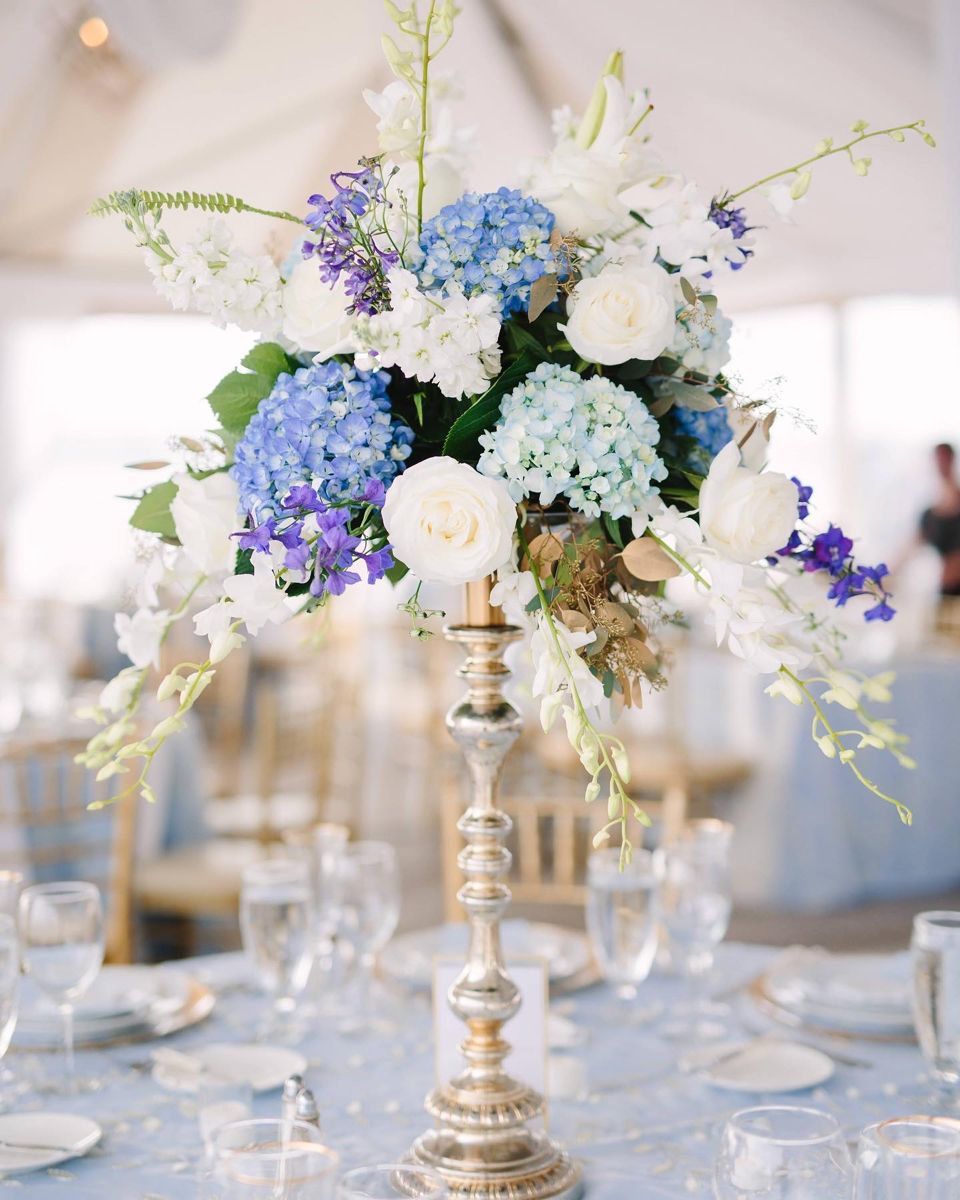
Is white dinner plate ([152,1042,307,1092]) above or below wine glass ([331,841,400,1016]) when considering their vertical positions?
below

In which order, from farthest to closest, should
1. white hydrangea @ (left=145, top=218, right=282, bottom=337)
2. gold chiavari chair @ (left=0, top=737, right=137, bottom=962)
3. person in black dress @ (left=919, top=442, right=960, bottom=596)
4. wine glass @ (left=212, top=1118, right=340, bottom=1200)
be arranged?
person in black dress @ (left=919, top=442, right=960, bottom=596)
gold chiavari chair @ (left=0, top=737, right=137, bottom=962)
white hydrangea @ (left=145, top=218, right=282, bottom=337)
wine glass @ (left=212, top=1118, right=340, bottom=1200)

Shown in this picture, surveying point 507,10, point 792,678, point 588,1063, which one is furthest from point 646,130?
point 507,10

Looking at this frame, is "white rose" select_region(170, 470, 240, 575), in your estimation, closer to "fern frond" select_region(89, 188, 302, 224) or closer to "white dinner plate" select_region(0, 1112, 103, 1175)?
"fern frond" select_region(89, 188, 302, 224)

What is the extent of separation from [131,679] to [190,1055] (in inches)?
18.9

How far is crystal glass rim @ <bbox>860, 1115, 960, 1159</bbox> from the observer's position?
0.93 meters

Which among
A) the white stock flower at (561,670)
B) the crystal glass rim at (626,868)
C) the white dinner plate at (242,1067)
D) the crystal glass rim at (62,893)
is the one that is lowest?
the white dinner plate at (242,1067)

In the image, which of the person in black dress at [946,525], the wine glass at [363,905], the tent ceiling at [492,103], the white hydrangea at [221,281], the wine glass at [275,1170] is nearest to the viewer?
the wine glass at [275,1170]

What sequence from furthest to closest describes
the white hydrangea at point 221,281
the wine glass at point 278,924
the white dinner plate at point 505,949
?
the white dinner plate at point 505,949
the wine glass at point 278,924
the white hydrangea at point 221,281

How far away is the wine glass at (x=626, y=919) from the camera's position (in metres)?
1.51

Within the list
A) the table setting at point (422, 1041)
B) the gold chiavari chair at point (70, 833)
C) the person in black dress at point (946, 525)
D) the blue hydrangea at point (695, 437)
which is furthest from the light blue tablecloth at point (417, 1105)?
the person in black dress at point (946, 525)

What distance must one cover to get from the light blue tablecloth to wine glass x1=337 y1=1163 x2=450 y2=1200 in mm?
351

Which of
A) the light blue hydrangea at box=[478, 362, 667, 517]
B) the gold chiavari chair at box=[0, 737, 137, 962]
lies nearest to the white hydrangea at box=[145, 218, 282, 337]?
the light blue hydrangea at box=[478, 362, 667, 517]

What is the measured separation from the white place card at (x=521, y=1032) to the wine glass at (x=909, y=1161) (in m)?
0.39

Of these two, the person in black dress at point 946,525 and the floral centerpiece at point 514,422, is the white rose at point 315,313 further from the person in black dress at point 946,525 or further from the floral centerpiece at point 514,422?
the person in black dress at point 946,525
